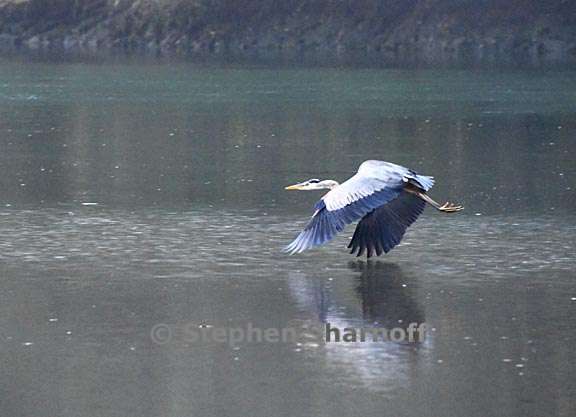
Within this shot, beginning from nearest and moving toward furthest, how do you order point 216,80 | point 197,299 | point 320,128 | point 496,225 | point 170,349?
point 170,349 < point 197,299 < point 496,225 < point 320,128 < point 216,80

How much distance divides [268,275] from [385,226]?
1197mm

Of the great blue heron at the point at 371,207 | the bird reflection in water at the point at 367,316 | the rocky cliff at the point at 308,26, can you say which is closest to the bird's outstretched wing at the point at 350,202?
the great blue heron at the point at 371,207

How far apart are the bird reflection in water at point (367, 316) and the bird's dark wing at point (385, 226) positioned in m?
0.17

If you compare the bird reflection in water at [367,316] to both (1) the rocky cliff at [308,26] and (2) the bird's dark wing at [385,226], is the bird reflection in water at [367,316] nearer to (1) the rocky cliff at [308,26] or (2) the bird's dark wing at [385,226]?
(2) the bird's dark wing at [385,226]

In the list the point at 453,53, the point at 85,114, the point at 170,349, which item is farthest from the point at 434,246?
the point at 453,53

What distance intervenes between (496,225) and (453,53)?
37744 millimetres

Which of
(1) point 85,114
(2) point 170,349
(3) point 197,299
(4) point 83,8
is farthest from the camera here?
(4) point 83,8

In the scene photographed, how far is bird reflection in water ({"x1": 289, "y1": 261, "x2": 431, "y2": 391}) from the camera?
9.09 metres

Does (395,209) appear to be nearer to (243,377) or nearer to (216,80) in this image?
(243,377)

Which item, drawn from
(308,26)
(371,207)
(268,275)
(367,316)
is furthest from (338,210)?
(308,26)

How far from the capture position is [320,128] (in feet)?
80.4

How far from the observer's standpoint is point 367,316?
10.5m

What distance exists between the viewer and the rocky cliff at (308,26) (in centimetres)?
5294

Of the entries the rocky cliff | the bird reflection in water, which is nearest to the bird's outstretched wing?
the bird reflection in water
